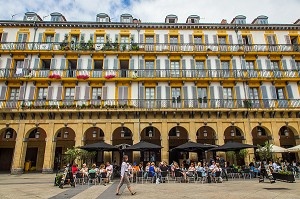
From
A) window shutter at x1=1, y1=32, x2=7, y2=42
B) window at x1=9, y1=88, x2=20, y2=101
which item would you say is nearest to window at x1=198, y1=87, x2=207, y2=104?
window at x1=9, y1=88, x2=20, y2=101

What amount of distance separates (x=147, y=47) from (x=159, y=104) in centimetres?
670

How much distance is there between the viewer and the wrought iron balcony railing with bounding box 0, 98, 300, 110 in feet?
73.9

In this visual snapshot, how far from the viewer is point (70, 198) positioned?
9.73 meters

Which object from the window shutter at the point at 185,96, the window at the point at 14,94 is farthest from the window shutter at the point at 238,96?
the window at the point at 14,94

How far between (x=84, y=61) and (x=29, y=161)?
12438 millimetres

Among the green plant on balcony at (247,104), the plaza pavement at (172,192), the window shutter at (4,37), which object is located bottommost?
the plaza pavement at (172,192)

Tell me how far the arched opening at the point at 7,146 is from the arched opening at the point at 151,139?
14.2m

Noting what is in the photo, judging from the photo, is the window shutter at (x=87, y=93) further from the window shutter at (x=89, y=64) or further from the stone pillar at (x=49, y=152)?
the stone pillar at (x=49, y=152)

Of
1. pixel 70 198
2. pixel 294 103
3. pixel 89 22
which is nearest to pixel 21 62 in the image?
pixel 89 22

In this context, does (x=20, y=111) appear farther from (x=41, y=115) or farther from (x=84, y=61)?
(x=84, y=61)

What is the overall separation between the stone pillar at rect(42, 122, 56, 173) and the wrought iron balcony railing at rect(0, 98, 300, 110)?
2.44 m

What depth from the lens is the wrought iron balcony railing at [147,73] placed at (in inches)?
930

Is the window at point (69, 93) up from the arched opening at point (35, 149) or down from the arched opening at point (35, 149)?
up

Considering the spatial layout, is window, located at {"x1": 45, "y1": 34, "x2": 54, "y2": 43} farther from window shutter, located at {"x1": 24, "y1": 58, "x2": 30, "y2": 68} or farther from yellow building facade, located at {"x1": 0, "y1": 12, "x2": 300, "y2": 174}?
window shutter, located at {"x1": 24, "y1": 58, "x2": 30, "y2": 68}
